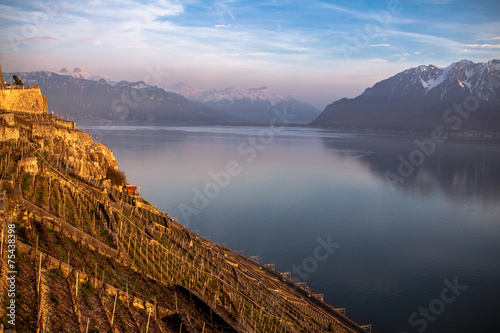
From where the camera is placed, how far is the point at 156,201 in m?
47.6

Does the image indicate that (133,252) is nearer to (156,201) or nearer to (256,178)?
(156,201)

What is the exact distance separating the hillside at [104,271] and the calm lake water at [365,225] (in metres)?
4.86

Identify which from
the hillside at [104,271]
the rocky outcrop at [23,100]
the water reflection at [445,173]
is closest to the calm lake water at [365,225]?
the water reflection at [445,173]

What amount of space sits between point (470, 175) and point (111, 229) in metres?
69.3

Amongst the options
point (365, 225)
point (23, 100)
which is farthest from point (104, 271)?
point (365, 225)

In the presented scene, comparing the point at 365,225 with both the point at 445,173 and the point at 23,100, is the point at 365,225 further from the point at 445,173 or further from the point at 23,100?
the point at 445,173

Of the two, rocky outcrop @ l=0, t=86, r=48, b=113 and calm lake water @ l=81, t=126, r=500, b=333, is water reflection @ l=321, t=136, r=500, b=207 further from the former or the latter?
rocky outcrop @ l=0, t=86, r=48, b=113

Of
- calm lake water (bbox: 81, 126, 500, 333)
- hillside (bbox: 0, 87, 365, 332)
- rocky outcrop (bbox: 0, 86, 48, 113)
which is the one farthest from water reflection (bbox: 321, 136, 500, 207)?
rocky outcrop (bbox: 0, 86, 48, 113)

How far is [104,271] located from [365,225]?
32.8 metres

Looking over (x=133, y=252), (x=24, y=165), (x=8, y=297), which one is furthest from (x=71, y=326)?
(x=24, y=165)

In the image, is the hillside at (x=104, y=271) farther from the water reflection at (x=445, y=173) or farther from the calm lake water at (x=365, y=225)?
the water reflection at (x=445, y=173)

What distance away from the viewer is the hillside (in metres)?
10.2

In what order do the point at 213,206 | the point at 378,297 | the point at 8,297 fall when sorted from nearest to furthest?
the point at 8,297
the point at 378,297
the point at 213,206

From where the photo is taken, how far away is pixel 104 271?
13.2 metres
